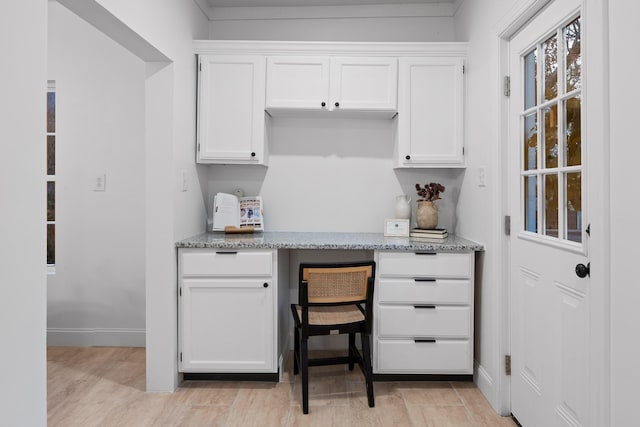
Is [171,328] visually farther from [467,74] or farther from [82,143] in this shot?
[467,74]

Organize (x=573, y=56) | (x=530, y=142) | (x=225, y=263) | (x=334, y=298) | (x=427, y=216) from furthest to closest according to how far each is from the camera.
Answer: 1. (x=427, y=216)
2. (x=225, y=263)
3. (x=334, y=298)
4. (x=530, y=142)
5. (x=573, y=56)

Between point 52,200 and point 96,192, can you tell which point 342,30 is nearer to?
point 96,192

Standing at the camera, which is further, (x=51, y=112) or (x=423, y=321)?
(x=51, y=112)

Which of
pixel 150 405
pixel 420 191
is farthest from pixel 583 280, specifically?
pixel 150 405

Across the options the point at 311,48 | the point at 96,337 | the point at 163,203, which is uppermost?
the point at 311,48

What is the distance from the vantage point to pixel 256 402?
2375 millimetres

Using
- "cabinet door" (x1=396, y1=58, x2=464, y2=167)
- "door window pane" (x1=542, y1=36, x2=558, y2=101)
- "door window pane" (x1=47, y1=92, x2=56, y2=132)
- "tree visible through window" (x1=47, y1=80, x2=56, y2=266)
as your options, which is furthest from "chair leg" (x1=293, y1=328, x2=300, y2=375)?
"door window pane" (x1=47, y1=92, x2=56, y2=132)

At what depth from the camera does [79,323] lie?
10.4 feet

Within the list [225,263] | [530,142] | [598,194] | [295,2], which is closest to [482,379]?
[530,142]

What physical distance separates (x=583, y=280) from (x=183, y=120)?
2288 mm

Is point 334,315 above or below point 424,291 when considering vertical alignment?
below

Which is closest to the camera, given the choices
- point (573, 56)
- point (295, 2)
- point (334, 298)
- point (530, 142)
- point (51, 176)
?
point (573, 56)

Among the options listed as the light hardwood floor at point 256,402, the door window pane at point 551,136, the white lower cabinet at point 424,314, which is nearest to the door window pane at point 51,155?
the light hardwood floor at point 256,402

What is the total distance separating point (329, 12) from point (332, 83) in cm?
71
